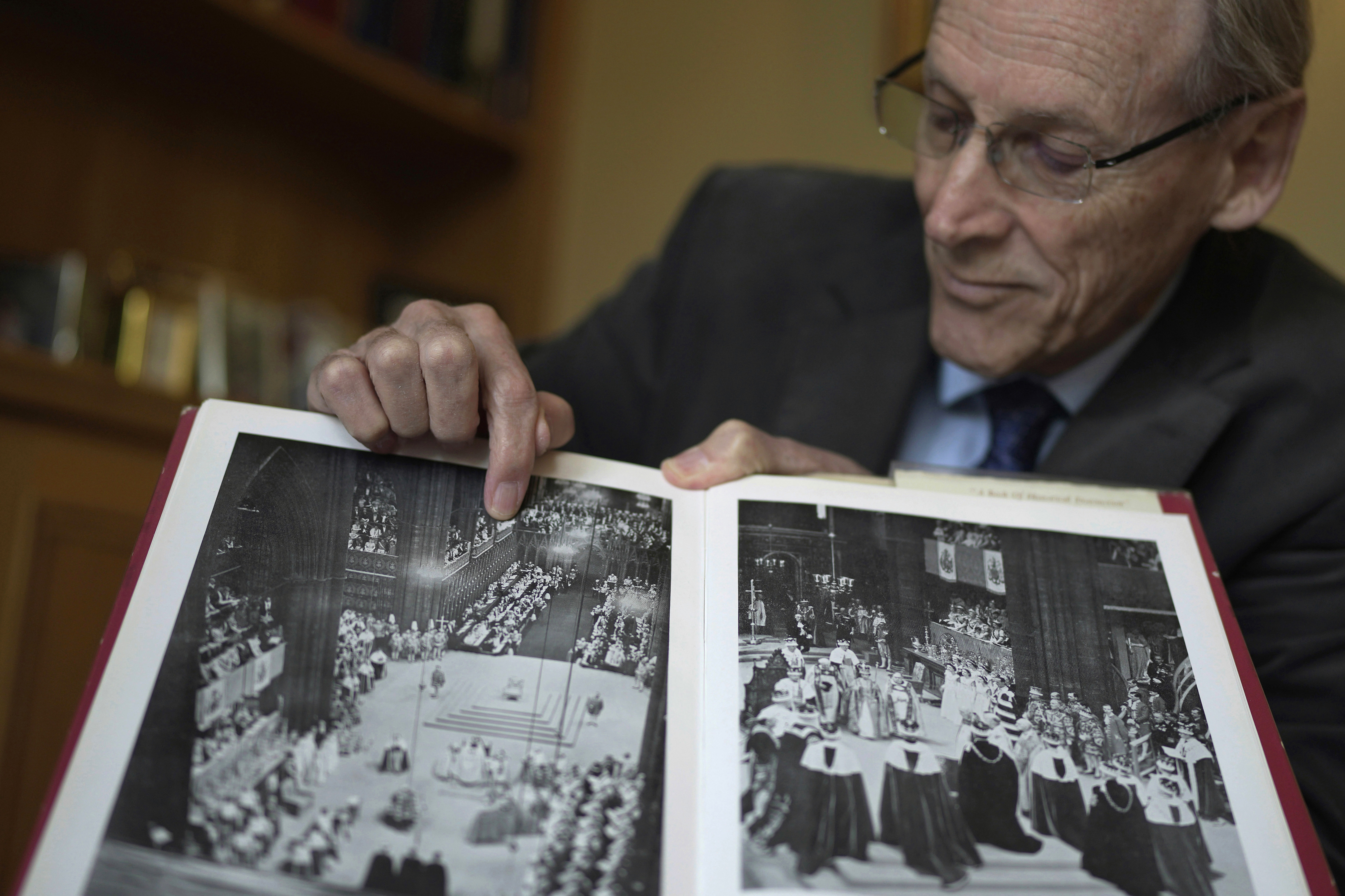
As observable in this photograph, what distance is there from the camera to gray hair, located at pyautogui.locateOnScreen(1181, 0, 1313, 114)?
0.88 meters

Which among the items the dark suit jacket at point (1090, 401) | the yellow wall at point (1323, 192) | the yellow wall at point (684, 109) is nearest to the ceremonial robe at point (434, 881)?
the dark suit jacket at point (1090, 401)

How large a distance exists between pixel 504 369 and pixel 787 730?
29 cm

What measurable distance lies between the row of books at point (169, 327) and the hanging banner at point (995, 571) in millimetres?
1068

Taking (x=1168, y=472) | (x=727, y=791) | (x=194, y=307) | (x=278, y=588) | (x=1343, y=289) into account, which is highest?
(x=194, y=307)

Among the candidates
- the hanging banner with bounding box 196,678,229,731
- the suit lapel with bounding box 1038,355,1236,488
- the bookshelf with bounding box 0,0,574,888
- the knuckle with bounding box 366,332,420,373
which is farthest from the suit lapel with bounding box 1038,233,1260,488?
the bookshelf with bounding box 0,0,574,888

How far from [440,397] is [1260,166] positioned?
2.79 feet

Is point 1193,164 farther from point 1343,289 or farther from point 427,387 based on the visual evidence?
point 427,387

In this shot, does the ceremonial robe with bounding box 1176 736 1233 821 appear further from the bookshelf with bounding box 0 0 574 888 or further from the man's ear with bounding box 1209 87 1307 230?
the bookshelf with bounding box 0 0 574 888

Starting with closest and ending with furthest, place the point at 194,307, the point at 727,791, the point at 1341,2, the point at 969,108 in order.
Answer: the point at 727,791, the point at 969,108, the point at 1341,2, the point at 194,307

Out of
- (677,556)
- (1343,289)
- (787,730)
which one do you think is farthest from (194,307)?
(1343,289)

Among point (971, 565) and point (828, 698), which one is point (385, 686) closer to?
point (828, 698)

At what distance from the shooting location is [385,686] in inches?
21.5

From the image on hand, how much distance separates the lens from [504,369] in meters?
0.67

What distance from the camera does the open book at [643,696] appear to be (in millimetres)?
491
